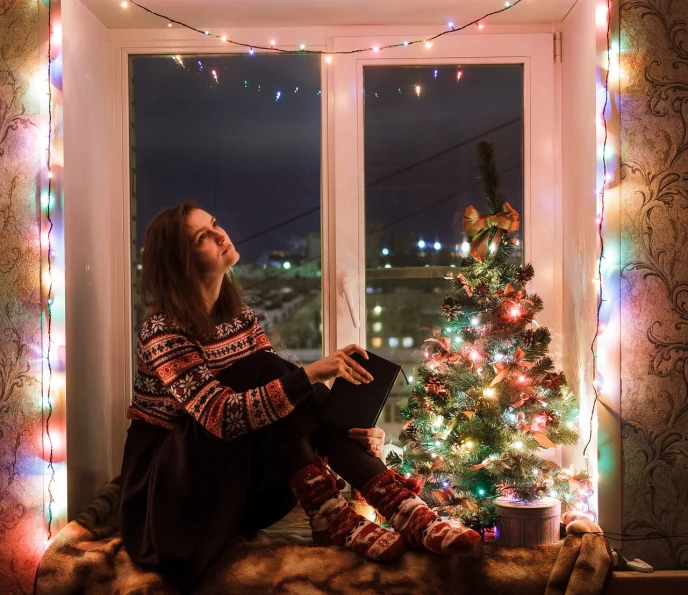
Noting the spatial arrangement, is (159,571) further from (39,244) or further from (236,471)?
(39,244)

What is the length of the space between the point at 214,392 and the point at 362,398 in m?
0.43

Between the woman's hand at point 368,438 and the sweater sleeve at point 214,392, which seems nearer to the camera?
the sweater sleeve at point 214,392

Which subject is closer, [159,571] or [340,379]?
[159,571]

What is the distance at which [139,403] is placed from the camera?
6.95 ft

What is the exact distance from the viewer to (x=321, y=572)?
6.35 feet

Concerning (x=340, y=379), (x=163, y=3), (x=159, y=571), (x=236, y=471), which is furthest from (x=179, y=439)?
(x=163, y=3)

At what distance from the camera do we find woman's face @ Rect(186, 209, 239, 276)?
2.18 m

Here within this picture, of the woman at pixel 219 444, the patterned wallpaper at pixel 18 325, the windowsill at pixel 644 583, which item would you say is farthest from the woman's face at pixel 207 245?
the windowsill at pixel 644 583

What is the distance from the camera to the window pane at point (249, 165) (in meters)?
2.74

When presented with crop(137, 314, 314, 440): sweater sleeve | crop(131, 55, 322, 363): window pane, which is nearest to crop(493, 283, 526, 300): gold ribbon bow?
crop(137, 314, 314, 440): sweater sleeve

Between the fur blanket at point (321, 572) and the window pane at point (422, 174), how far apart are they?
2.97 feet

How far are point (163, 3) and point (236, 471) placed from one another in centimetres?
155

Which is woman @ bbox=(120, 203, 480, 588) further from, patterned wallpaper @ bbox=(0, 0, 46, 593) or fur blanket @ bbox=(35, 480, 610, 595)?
patterned wallpaper @ bbox=(0, 0, 46, 593)

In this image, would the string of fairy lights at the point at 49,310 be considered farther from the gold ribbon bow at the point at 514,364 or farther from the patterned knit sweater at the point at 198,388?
the gold ribbon bow at the point at 514,364
